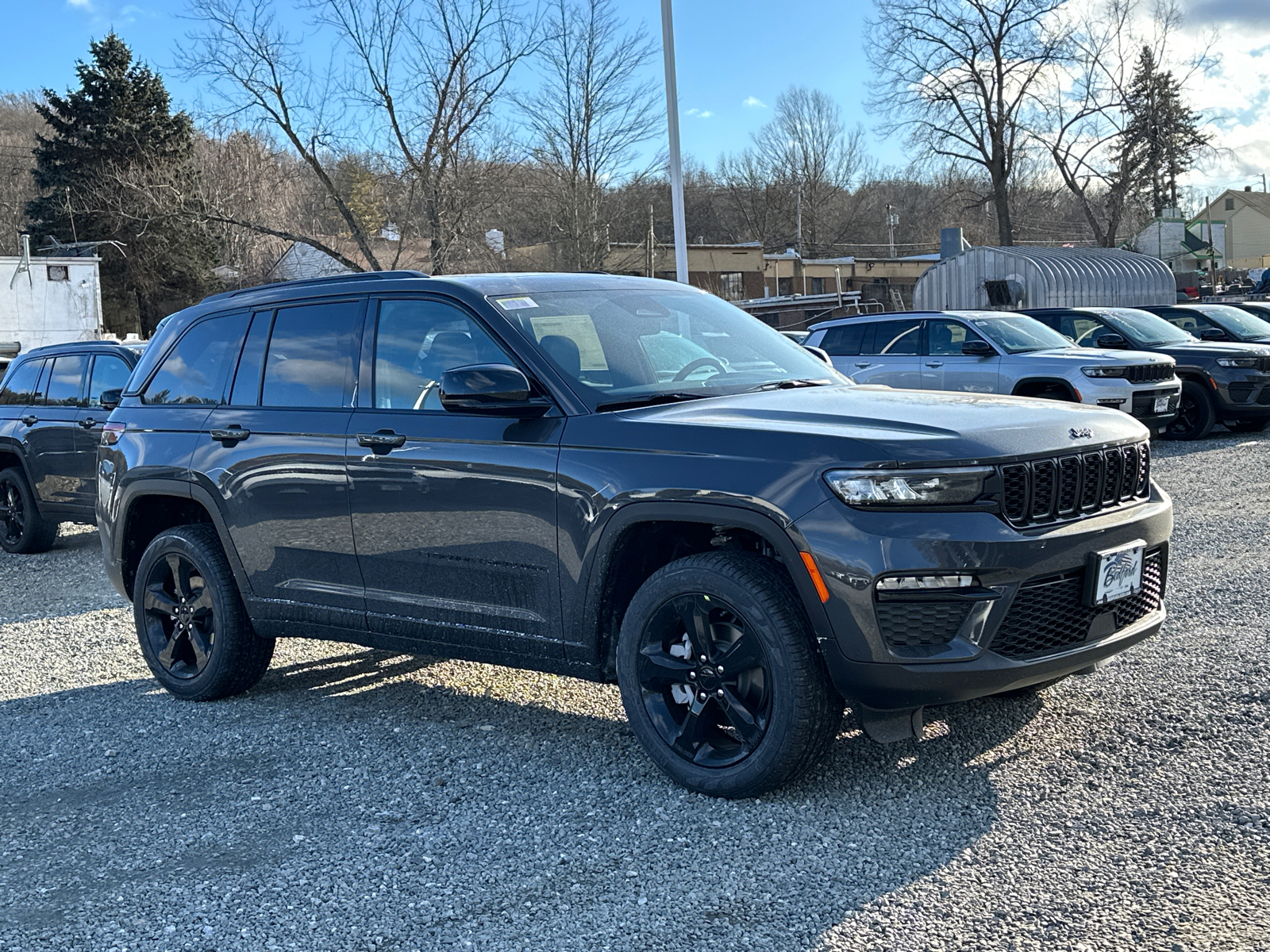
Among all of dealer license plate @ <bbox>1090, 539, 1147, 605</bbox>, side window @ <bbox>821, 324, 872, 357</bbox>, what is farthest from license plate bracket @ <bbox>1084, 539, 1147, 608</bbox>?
side window @ <bbox>821, 324, 872, 357</bbox>

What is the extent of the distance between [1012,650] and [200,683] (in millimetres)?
3778

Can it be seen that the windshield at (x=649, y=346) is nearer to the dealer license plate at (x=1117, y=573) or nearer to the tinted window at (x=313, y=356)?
the tinted window at (x=313, y=356)

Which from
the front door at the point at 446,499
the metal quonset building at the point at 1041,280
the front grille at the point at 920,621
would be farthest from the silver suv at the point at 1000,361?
the metal quonset building at the point at 1041,280

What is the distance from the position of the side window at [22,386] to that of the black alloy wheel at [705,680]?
9.23 m

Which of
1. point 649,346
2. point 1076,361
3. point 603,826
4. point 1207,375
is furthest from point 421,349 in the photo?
point 1207,375

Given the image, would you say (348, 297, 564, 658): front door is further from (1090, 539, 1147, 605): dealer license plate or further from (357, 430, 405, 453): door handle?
(1090, 539, 1147, 605): dealer license plate

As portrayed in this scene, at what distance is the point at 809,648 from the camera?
386 cm

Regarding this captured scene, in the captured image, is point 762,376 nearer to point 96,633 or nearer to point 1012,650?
point 1012,650

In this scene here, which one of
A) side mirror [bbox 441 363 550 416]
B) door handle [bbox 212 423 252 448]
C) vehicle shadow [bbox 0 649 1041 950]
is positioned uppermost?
side mirror [bbox 441 363 550 416]

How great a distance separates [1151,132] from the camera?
1905 inches

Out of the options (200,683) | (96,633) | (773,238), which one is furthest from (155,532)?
(773,238)

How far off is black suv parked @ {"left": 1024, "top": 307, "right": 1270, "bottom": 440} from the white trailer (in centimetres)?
3508

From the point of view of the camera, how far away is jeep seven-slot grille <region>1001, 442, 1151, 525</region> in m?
3.77

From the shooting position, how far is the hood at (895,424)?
12.1 feet
